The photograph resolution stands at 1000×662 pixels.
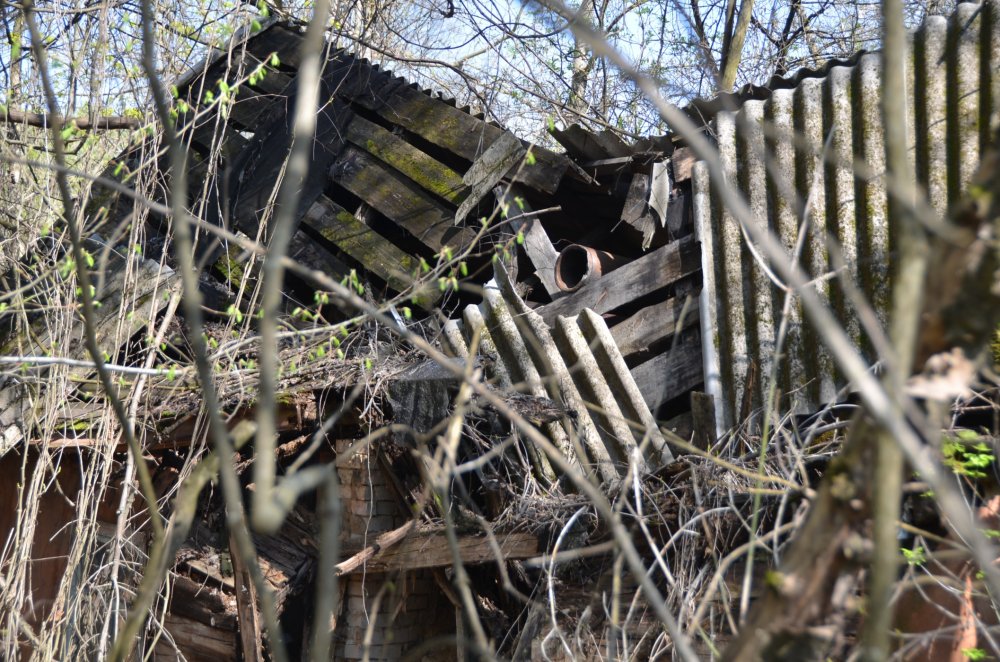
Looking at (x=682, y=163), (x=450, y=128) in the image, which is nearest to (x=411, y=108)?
(x=450, y=128)

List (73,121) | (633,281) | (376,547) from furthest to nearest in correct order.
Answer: (633,281), (376,547), (73,121)

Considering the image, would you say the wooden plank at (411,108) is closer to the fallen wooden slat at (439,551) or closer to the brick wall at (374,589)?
the brick wall at (374,589)

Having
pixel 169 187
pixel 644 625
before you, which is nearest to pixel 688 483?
pixel 644 625

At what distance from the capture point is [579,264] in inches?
209

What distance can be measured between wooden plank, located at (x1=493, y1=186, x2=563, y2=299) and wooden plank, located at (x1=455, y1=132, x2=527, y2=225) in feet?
0.30

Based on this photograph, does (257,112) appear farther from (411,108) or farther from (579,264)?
(579,264)

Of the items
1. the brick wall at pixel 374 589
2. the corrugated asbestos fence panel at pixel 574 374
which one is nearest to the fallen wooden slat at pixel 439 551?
the brick wall at pixel 374 589

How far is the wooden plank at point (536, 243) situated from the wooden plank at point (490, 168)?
0.09 meters

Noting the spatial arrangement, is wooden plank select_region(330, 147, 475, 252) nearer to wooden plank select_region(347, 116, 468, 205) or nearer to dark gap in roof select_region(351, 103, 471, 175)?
wooden plank select_region(347, 116, 468, 205)

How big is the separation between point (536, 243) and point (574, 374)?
1.02 m

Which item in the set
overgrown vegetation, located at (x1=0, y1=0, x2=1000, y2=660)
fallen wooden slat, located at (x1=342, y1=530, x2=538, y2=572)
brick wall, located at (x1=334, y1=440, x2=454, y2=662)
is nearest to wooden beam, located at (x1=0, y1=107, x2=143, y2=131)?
overgrown vegetation, located at (x1=0, y1=0, x2=1000, y2=660)

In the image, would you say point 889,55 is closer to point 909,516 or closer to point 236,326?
point 909,516

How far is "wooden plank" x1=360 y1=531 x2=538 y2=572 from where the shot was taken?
14.0ft

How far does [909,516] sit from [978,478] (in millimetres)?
290
